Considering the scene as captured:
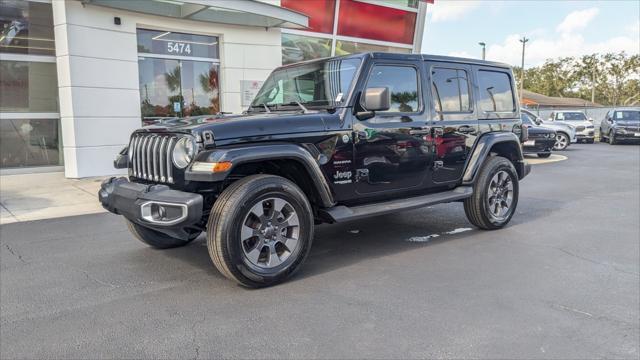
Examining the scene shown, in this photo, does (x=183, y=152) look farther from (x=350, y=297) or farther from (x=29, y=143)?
(x=29, y=143)

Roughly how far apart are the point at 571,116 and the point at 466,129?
2124cm

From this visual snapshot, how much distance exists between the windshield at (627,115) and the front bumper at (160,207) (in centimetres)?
2379

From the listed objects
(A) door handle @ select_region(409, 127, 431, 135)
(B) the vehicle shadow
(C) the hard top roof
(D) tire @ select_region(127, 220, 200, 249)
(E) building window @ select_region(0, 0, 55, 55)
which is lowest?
(B) the vehicle shadow

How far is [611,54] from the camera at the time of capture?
60.9 metres

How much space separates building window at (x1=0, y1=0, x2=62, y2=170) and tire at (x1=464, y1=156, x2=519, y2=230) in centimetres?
948

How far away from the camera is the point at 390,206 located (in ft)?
16.3

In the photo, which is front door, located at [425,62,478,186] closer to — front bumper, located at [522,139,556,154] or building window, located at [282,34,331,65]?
building window, located at [282,34,331,65]

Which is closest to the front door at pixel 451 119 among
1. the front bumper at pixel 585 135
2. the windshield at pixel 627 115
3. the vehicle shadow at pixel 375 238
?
the vehicle shadow at pixel 375 238

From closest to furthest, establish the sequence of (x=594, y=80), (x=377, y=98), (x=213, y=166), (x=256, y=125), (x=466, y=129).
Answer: (x=213, y=166), (x=256, y=125), (x=377, y=98), (x=466, y=129), (x=594, y=80)

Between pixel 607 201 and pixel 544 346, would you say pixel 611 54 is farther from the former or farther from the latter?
pixel 544 346

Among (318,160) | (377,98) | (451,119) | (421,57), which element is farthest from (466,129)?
(318,160)

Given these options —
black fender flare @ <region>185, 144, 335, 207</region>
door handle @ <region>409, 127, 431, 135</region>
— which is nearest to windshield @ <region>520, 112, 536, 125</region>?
door handle @ <region>409, 127, 431, 135</region>

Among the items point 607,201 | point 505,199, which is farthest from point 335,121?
point 607,201

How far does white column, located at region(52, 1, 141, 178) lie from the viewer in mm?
10430
